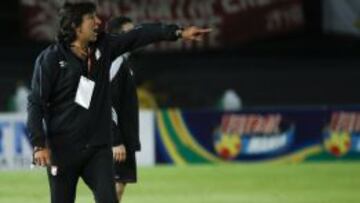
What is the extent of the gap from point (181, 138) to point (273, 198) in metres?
6.07

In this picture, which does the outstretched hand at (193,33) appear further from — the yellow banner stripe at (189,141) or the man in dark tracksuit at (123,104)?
the yellow banner stripe at (189,141)

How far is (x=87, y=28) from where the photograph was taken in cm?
741

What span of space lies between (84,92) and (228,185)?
7.29m

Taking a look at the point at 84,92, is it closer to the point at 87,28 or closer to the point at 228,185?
the point at 87,28

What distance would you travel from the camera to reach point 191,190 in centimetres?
1395

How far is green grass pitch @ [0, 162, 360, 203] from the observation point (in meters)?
12.9

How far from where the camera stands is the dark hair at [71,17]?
732 cm

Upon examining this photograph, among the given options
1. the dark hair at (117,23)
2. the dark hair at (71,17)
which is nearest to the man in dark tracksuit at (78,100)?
the dark hair at (71,17)

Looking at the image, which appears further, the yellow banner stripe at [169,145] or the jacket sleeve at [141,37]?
the yellow banner stripe at [169,145]

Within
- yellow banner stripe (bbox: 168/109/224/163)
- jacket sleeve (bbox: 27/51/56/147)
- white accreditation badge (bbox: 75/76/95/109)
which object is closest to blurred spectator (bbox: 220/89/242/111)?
yellow banner stripe (bbox: 168/109/224/163)

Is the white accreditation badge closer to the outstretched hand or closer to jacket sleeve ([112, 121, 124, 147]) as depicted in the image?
the outstretched hand

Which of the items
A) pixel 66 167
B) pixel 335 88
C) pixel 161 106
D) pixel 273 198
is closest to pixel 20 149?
pixel 161 106

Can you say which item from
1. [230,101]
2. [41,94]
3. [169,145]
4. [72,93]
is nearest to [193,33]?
[72,93]

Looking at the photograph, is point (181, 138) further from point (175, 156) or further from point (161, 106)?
point (161, 106)
